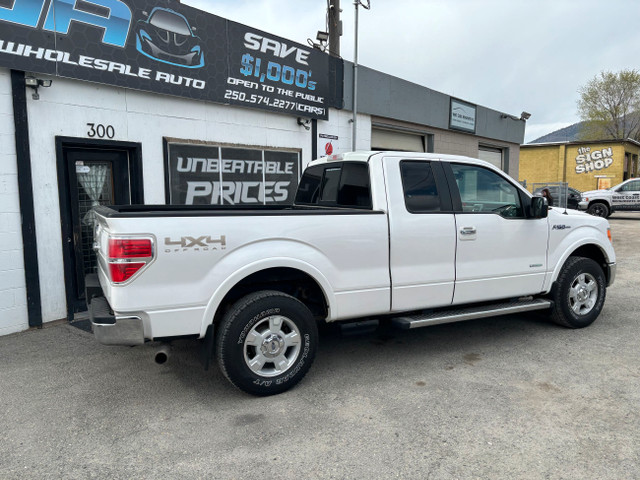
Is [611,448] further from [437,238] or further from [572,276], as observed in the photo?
[572,276]

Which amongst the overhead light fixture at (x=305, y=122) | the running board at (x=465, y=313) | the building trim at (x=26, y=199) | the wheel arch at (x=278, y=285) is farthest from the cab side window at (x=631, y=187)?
the building trim at (x=26, y=199)

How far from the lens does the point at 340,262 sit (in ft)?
13.0

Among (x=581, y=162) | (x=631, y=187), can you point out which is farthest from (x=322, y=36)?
(x=581, y=162)

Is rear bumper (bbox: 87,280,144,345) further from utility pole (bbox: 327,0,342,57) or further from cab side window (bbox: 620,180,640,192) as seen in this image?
cab side window (bbox: 620,180,640,192)

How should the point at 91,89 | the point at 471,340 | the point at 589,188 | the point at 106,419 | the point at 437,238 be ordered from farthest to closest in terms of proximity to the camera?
the point at 589,188 → the point at 91,89 → the point at 471,340 → the point at 437,238 → the point at 106,419

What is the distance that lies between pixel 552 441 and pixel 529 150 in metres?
38.0

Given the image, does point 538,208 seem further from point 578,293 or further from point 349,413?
point 349,413

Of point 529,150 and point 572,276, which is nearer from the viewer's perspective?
point 572,276

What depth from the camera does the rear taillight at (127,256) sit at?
3.18m

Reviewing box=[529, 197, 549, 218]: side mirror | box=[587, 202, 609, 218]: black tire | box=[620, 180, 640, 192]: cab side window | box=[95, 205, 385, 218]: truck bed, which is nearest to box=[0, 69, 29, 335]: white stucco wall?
box=[95, 205, 385, 218]: truck bed

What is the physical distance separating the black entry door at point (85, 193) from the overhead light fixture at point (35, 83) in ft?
2.13

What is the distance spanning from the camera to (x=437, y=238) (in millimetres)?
4383

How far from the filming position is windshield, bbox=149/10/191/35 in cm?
646

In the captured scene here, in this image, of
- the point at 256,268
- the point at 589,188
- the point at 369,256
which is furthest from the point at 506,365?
the point at 589,188
